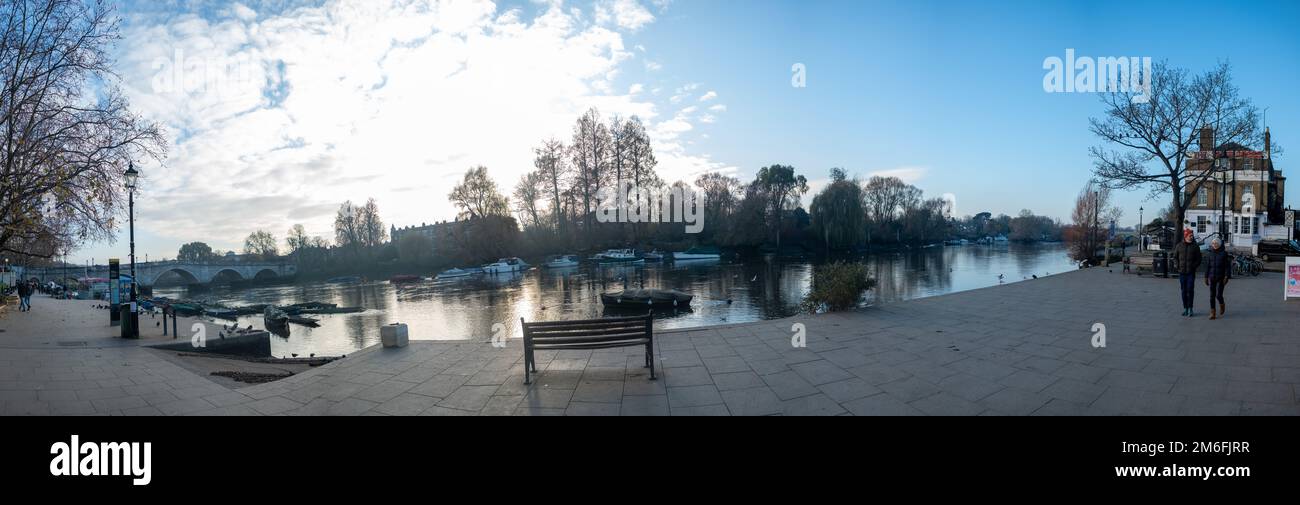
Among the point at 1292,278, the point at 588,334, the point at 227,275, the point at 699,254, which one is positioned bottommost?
the point at 227,275

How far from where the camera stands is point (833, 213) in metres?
67.1

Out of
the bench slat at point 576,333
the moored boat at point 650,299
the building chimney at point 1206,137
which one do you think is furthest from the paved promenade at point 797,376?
the building chimney at point 1206,137

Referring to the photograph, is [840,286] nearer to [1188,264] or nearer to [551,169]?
[1188,264]

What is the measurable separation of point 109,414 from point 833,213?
231 ft

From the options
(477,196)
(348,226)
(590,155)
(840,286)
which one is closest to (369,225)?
(348,226)

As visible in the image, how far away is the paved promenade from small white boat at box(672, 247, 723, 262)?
5220 centimetres

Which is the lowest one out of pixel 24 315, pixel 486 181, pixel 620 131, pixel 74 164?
pixel 24 315

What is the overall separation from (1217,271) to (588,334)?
36.2 ft

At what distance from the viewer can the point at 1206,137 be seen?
64.7ft

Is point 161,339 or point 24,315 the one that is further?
point 24,315
